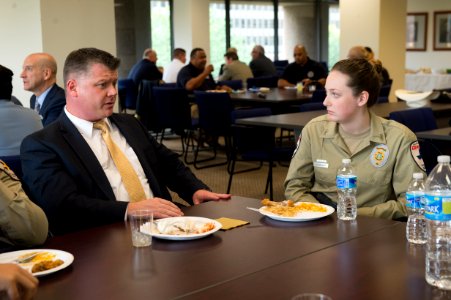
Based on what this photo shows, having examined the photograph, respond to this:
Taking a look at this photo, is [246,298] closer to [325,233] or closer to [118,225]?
[325,233]

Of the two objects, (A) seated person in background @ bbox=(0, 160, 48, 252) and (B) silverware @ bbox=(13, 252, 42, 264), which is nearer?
(B) silverware @ bbox=(13, 252, 42, 264)

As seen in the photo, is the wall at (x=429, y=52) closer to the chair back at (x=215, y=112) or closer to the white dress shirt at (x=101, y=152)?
the chair back at (x=215, y=112)

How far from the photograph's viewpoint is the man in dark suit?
8.31 feet

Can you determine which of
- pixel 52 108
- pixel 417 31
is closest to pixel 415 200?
pixel 52 108

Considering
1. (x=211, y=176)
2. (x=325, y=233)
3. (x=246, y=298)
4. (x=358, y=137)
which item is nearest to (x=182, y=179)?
(x=358, y=137)

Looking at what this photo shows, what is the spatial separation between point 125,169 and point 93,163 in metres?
0.18

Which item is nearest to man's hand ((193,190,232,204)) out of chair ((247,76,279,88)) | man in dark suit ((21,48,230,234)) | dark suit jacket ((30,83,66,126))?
man in dark suit ((21,48,230,234))

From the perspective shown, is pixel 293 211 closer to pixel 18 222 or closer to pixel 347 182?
pixel 347 182

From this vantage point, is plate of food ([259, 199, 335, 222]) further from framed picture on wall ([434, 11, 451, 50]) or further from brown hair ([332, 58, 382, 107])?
framed picture on wall ([434, 11, 451, 50])

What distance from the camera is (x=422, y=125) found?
495cm

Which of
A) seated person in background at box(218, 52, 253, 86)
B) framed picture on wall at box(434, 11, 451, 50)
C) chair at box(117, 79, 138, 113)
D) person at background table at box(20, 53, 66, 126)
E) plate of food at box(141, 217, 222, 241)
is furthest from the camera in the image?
framed picture on wall at box(434, 11, 451, 50)

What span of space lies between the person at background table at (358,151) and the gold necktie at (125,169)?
692 mm

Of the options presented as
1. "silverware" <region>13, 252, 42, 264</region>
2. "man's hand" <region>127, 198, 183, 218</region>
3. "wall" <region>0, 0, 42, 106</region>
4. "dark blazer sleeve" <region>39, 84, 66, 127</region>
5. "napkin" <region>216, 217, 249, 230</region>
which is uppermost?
"wall" <region>0, 0, 42, 106</region>

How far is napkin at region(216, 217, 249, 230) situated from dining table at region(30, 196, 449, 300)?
1.1 inches
